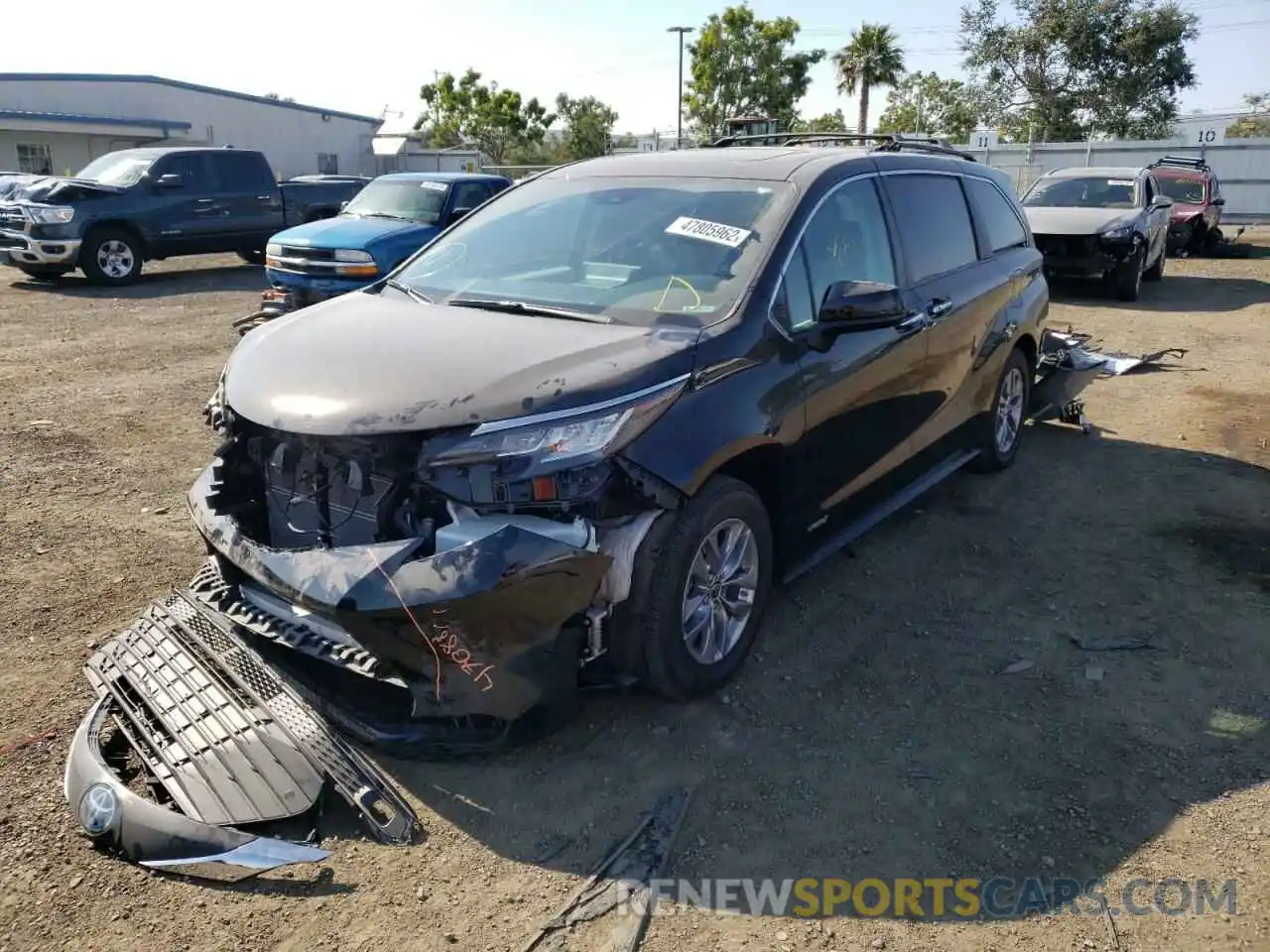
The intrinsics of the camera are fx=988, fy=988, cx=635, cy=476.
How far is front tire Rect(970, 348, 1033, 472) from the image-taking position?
19.7ft

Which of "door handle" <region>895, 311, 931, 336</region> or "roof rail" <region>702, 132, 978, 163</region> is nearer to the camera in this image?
"door handle" <region>895, 311, 931, 336</region>

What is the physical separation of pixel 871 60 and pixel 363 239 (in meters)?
40.6

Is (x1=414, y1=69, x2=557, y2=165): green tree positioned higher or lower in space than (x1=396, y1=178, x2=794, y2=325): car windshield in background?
higher

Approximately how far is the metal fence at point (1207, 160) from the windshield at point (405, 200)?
19289 millimetres

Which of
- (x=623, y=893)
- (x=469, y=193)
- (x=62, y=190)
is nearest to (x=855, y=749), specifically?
(x=623, y=893)

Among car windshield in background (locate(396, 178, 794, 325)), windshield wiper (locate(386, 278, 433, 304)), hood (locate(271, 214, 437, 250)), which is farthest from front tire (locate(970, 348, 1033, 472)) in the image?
hood (locate(271, 214, 437, 250))

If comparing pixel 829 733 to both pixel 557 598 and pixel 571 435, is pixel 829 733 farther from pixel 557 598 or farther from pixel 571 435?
pixel 571 435

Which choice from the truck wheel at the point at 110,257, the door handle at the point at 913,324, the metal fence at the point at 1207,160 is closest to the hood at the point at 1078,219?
the door handle at the point at 913,324

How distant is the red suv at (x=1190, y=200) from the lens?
18500mm

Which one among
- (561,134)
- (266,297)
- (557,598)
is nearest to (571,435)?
(557,598)

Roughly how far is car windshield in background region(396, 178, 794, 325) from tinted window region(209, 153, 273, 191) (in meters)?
13.1

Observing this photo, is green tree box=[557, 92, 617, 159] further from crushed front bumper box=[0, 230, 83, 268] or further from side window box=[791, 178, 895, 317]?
side window box=[791, 178, 895, 317]

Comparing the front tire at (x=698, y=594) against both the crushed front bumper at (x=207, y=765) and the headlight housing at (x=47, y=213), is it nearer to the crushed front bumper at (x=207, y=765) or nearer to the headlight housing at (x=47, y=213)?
the crushed front bumper at (x=207, y=765)

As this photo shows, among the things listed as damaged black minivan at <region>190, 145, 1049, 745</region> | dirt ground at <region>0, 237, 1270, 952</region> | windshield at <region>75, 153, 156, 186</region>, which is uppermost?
windshield at <region>75, 153, 156, 186</region>
